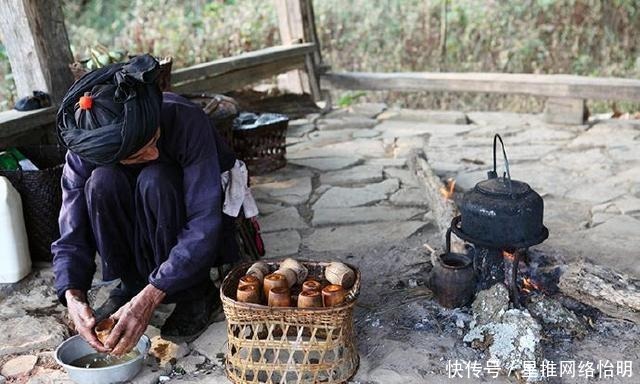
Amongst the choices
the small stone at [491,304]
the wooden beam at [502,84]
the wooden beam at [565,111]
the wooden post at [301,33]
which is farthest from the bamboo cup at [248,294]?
the wooden post at [301,33]

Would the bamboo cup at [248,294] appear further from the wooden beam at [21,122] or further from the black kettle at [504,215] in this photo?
the wooden beam at [21,122]

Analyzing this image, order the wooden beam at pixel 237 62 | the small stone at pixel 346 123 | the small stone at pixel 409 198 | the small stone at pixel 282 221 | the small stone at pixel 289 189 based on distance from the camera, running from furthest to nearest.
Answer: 1. the small stone at pixel 346 123
2. the wooden beam at pixel 237 62
3. the small stone at pixel 289 189
4. the small stone at pixel 409 198
5. the small stone at pixel 282 221

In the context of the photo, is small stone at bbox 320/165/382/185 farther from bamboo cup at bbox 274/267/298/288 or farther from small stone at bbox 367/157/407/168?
bamboo cup at bbox 274/267/298/288

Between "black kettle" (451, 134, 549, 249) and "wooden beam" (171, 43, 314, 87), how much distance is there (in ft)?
11.2

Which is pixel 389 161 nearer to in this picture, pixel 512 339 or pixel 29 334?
pixel 512 339

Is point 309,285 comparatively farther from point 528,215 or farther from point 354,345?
point 528,215

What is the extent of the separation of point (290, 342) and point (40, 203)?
1.88 meters

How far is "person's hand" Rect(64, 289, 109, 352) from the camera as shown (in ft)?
8.39

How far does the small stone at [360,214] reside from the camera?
4309 mm

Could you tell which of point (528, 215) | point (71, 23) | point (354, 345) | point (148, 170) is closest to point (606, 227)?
point (528, 215)

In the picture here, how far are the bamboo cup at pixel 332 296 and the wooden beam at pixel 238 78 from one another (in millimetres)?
3618

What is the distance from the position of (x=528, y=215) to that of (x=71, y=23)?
9.88 metres

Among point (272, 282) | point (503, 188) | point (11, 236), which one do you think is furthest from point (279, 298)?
point (11, 236)

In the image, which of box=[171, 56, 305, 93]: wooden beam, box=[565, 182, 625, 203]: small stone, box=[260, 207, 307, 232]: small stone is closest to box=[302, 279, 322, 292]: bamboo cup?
box=[260, 207, 307, 232]: small stone
